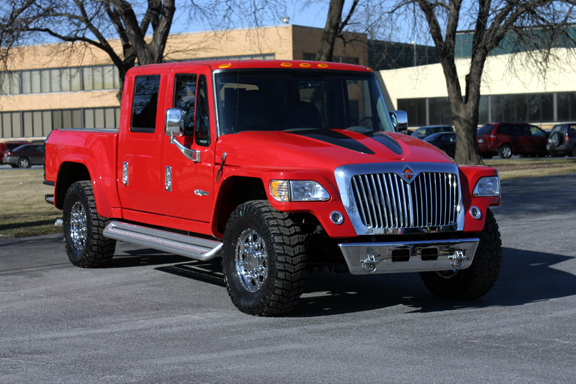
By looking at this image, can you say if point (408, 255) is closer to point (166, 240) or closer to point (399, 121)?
point (399, 121)

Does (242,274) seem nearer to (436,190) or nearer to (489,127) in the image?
(436,190)

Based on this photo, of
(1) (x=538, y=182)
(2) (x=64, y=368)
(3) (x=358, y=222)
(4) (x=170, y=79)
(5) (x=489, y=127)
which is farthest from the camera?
(5) (x=489, y=127)

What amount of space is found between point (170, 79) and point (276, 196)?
100 inches

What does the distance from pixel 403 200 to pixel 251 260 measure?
1.39 meters

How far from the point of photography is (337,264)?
7246mm

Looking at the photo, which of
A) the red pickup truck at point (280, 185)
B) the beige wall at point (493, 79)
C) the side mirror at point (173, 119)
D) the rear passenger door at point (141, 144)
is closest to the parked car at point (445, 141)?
the beige wall at point (493, 79)

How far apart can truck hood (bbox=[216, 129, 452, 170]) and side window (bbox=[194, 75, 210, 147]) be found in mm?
286

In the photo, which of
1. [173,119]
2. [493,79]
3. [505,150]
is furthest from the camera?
[493,79]

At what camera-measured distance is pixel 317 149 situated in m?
7.22

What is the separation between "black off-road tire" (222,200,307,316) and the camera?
6922 mm

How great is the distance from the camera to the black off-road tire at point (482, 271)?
25.0 ft

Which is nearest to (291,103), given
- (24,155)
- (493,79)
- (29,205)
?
(29,205)

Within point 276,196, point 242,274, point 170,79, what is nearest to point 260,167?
point 276,196

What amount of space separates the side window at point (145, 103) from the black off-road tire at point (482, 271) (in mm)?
3492
